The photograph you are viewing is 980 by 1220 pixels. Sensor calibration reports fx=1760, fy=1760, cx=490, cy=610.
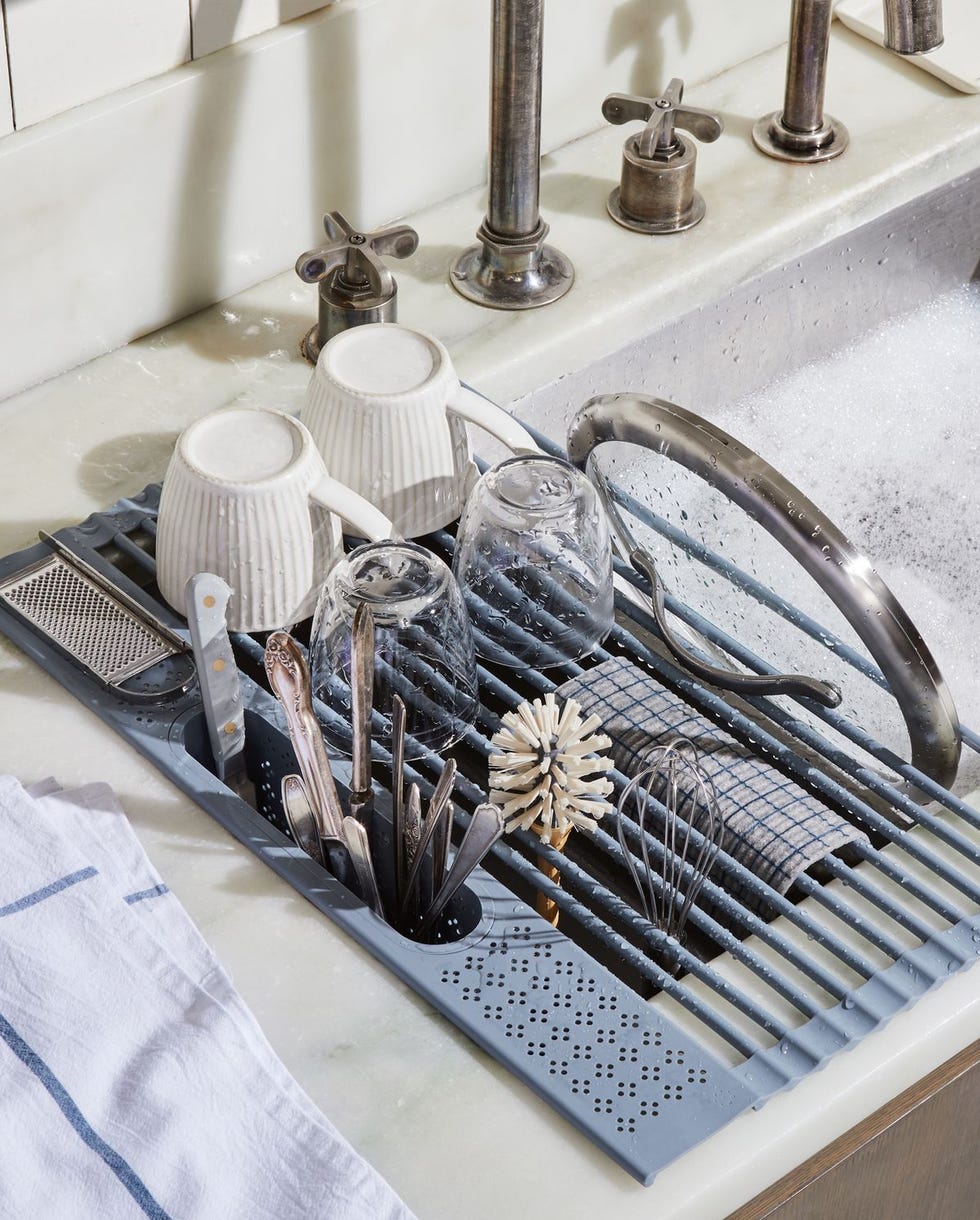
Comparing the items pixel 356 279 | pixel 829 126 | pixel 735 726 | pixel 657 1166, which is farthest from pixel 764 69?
pixel 657 1166

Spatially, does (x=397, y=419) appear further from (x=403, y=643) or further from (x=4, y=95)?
(x=4, y=95)

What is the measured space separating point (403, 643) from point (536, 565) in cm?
10

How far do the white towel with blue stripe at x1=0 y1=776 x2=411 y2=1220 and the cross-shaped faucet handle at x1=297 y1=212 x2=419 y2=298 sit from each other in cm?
38

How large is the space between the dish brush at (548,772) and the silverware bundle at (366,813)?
0.11 ft

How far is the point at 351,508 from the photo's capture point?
881 mm

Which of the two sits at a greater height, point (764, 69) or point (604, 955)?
point (764, 69)

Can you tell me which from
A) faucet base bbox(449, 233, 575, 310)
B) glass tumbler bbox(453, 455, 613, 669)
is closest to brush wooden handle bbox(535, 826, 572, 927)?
glass tumbler bbox(453, 455, 613, 669)

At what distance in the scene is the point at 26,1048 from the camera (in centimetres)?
69

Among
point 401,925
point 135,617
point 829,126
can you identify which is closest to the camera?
point 401,925

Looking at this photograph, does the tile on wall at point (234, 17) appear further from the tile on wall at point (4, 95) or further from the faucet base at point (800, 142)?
the faucet base at point (800, 142)

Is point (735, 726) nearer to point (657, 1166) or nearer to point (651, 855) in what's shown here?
point (651, 855)

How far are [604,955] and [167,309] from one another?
1.65ft

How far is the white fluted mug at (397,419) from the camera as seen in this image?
3.05ft

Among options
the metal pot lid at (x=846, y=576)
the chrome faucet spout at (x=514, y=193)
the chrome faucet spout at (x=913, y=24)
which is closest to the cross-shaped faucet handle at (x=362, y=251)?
the chrome faucet spout at (x=514, y=193)
